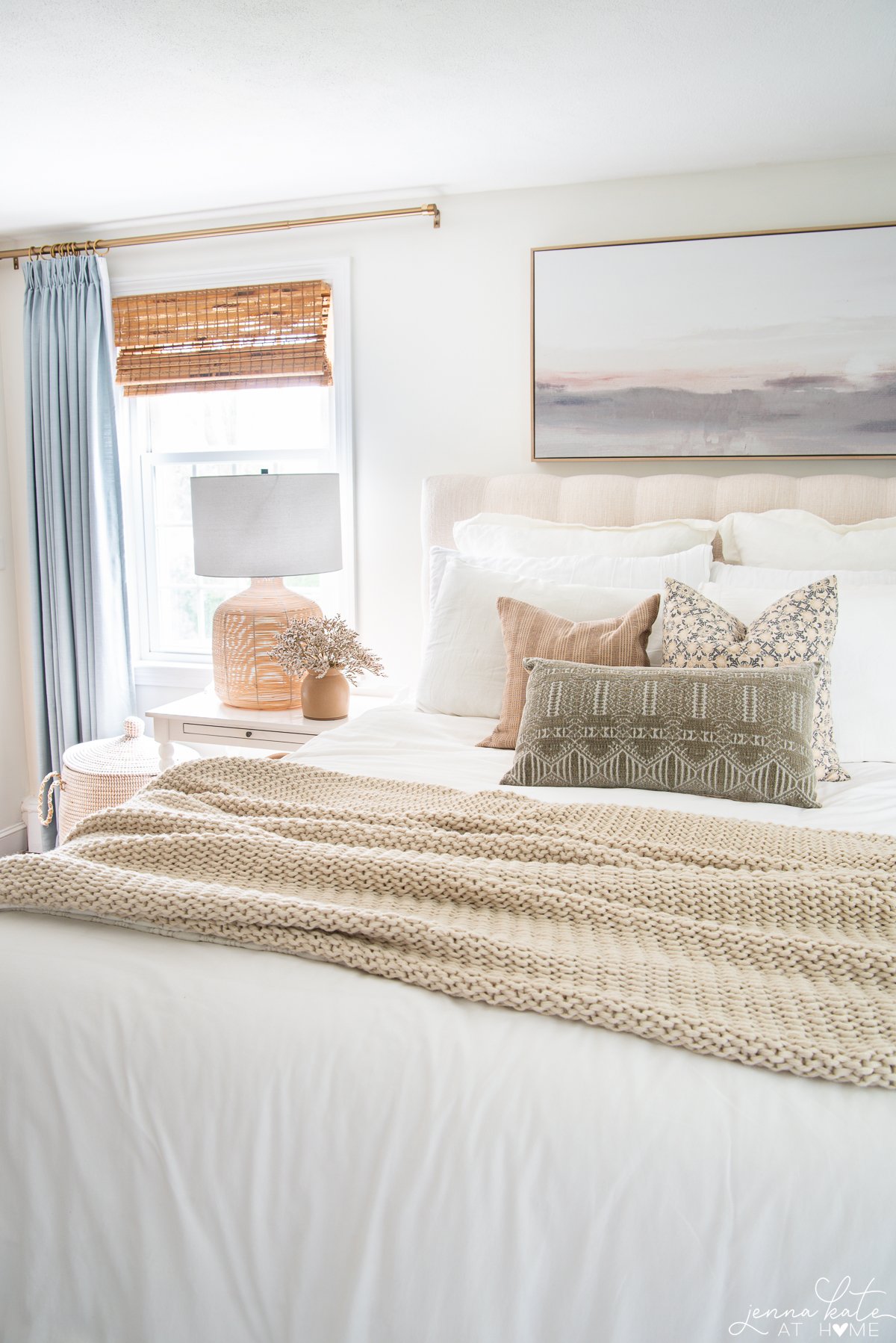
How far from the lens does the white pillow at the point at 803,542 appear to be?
2436 mm

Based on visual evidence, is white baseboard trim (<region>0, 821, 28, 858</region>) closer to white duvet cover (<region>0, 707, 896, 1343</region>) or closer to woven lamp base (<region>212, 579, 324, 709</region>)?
woven lamp base (<region>212, 579, 324, 709</region>)

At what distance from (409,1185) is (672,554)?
1891 millimetres

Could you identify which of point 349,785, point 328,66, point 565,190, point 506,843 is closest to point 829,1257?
point 506,843

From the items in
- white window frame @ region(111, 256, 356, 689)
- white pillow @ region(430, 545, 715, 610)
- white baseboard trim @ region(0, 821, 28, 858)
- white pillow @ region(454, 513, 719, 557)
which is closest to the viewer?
white pillow @ region(430, 545, 715, 610)

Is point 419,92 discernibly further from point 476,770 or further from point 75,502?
point 75,502

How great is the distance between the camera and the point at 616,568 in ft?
7.97

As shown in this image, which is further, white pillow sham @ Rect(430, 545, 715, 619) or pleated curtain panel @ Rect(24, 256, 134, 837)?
pleated curtain panel @ Rect(24, 256, 134, 837)

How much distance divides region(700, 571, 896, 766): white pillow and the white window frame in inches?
72.4

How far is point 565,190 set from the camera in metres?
2.99

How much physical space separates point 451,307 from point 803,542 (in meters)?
1.46

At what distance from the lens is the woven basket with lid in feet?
9.93

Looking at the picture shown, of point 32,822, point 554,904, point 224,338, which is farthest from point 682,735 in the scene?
point 32,822

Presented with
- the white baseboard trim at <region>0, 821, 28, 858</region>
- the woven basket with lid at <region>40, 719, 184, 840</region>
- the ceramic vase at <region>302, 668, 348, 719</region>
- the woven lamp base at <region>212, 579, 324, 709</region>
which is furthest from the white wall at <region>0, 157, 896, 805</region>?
the white baseboard trim at <region>0, 821, 28, 858</region>

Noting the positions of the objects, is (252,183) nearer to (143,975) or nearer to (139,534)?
(139,534)
